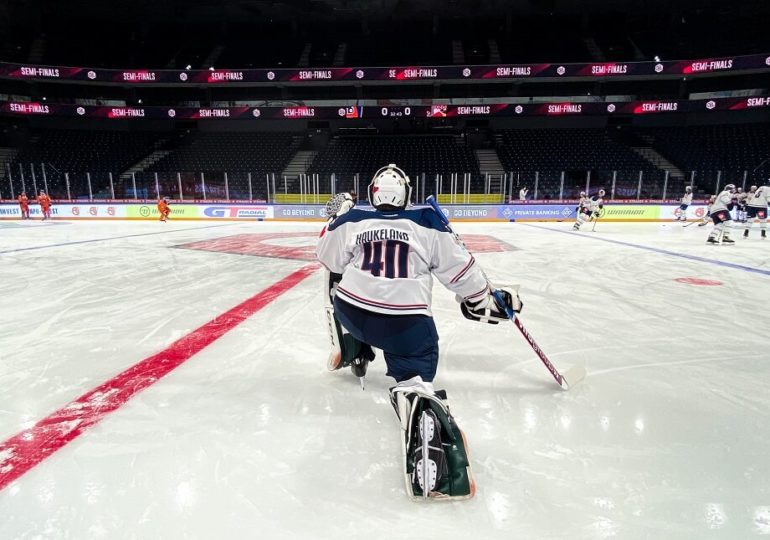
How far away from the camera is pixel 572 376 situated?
2.41 m

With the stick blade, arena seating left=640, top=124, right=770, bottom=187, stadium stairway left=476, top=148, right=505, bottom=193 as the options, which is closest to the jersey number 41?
the stick blade

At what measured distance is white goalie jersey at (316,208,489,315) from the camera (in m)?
1.73

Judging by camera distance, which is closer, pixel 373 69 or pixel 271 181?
pixel 271 181

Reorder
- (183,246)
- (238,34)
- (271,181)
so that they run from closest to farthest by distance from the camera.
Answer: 1. (183,246)
2. (271,181)
3. (238,34)

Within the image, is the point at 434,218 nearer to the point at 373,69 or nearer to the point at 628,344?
the point at 628,344

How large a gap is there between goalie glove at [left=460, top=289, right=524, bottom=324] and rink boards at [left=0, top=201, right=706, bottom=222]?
15.6m

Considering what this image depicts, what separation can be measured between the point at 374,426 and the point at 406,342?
552 mm

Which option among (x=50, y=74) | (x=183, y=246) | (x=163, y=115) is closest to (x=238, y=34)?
(x=163, y=115)

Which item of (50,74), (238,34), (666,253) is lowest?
(666,253)

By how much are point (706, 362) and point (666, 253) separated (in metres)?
6.23

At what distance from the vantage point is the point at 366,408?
2174 millimetres

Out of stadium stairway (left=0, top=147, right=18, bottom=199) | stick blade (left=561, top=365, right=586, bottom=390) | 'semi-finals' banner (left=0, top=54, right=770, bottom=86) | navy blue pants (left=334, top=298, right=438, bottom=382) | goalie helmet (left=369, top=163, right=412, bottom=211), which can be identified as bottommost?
stick blade (left=561, top=365, right=586, bottom=390)

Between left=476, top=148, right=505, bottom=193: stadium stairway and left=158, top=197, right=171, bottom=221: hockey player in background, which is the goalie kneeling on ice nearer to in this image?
left=158, top=197, right=171, bottom=221: hockey player in background

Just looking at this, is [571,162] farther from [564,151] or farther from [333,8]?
[333,8]
